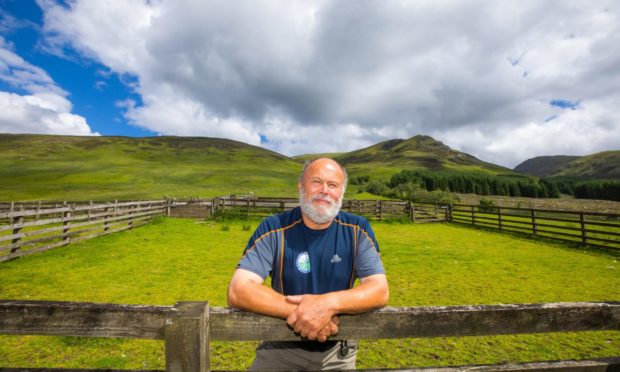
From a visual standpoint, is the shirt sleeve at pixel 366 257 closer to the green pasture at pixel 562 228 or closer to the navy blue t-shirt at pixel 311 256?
the navy blue t-shirt at pixel 311 256

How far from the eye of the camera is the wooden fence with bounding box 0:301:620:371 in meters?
1.63

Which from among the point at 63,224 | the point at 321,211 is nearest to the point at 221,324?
the point at 321,211

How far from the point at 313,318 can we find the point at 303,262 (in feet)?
2.52

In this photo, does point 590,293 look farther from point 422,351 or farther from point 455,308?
point 455,308

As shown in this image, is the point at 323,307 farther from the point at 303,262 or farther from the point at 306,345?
the point at 306,345

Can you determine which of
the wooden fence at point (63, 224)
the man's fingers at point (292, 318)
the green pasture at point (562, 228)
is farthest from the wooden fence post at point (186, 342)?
the green pasture at point (562, 228)

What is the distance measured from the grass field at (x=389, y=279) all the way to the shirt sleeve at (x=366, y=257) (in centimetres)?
296

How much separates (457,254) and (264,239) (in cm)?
1182

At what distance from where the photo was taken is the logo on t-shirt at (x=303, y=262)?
8.13 ft

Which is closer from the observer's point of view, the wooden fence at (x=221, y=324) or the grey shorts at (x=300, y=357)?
the wooden fence at (x=221, y=324)

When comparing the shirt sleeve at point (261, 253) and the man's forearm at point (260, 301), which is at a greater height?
the shirt sleeve at point (261, 253)

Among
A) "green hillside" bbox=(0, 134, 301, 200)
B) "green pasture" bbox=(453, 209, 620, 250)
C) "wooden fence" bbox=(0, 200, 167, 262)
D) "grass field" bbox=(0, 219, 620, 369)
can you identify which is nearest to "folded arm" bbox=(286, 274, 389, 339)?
"grass field" bbox=(0, 219, 620, 369)

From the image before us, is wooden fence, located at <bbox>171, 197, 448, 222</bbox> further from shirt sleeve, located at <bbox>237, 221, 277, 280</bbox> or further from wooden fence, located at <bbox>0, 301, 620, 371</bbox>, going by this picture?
wooden fence, located at <bbox>0, 301, 620, 371</bbox>

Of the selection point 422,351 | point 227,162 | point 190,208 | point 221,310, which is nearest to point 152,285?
point 422,351
